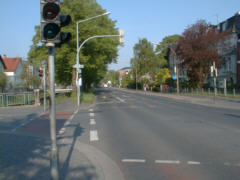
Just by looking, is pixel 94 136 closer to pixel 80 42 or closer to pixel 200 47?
pixel 80 42

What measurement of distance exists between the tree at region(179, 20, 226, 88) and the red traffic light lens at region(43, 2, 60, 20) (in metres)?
38.6

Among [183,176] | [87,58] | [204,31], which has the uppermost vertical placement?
[204,31]

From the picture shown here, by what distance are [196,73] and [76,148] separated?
39.4m

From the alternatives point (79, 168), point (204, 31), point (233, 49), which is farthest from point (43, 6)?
point (233, 49)

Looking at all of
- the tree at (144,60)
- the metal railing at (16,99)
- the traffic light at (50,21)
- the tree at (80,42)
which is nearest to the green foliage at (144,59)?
the tree at (144,60)

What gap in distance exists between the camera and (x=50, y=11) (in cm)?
412

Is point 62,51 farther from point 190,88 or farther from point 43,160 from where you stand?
point 190,88

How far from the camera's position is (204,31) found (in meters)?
41.9

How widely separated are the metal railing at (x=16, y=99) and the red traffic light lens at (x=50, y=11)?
17.6 metres

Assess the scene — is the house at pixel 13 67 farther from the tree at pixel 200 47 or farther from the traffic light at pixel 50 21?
the traffic light at pixel 50 21

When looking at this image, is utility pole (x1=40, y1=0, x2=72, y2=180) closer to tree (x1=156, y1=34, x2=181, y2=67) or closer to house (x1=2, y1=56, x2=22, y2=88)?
house (x1=2, y1=56, x2=22, y2=88)

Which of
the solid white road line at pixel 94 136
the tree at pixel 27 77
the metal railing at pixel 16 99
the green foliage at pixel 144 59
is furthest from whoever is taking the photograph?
the green foliage at pixel 144 59

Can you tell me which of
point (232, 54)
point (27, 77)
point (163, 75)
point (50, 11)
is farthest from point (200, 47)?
point (50, 11)

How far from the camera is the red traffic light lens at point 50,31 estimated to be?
412cm
